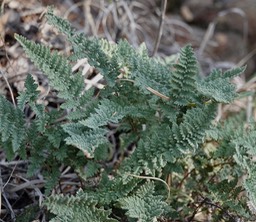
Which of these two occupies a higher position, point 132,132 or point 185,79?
point 185,79

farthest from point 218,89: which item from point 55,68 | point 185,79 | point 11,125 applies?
point 11,125

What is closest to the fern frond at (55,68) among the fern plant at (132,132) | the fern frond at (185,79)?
the fern plant at (132,132)

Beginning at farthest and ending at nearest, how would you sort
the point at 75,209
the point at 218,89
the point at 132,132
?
the point at 132,132, the point at 218,89, the point at 75,209

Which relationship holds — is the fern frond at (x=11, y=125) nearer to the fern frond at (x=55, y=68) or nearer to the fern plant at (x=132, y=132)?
the fern plant at (x=132, y=132)

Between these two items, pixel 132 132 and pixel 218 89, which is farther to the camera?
pixel 132 132

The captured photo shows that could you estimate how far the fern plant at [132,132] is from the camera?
1429mm

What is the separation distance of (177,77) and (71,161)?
1.43 feet

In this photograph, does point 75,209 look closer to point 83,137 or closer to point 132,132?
point 83,137

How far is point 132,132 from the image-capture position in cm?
164

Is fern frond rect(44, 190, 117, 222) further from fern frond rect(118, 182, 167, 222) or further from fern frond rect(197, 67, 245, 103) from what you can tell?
fern frond rect(197, 67, 245, 103)

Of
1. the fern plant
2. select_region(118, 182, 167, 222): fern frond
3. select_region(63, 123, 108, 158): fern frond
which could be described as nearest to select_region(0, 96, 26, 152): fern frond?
the fern plant

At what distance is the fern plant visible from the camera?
143cm

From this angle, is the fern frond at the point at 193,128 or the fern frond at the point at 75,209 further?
the fern frond at the point at 193,128

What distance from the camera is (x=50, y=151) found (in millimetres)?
1558
